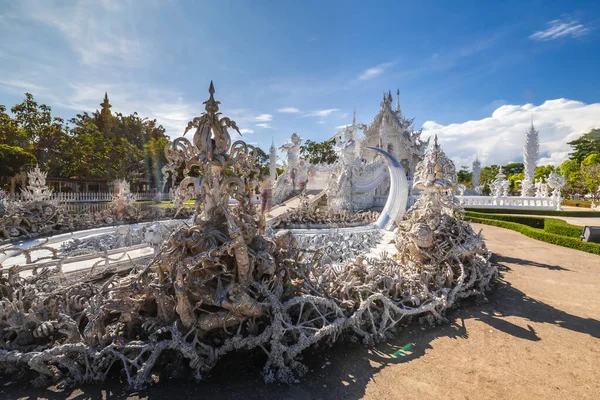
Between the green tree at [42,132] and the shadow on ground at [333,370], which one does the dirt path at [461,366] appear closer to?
the shadow on ground at [333,370]

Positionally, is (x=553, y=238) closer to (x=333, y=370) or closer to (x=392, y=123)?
(x=333, y=370)

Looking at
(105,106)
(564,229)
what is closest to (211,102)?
(564,229)

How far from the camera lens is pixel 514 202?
25.3 meters

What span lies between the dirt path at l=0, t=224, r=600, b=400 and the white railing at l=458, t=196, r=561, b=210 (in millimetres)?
20581

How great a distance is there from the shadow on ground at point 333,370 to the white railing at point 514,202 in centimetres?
2058

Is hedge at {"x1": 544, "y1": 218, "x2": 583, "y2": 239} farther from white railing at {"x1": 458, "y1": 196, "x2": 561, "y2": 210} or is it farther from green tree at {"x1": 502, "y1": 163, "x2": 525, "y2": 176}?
green tree at {"x1": 502, "y1": 163, "x2": 525, "y2": 176}

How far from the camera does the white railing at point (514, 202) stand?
80.2 ft

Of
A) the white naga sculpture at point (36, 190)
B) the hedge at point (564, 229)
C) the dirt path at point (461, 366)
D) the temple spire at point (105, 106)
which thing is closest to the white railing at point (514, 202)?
the hedge at point (564, 229)

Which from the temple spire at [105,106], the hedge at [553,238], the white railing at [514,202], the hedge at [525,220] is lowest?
the hedge at [553,238]

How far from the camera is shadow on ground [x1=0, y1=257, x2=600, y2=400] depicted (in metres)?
3.78

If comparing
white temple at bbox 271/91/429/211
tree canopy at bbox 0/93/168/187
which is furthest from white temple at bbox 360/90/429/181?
tree canopy at bbox 0/93/168/187

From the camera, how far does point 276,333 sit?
4.23 meters

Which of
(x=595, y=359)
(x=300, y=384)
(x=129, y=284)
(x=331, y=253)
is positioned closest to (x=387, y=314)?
A: (x=300, y=384)

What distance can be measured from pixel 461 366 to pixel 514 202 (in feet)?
87.7
